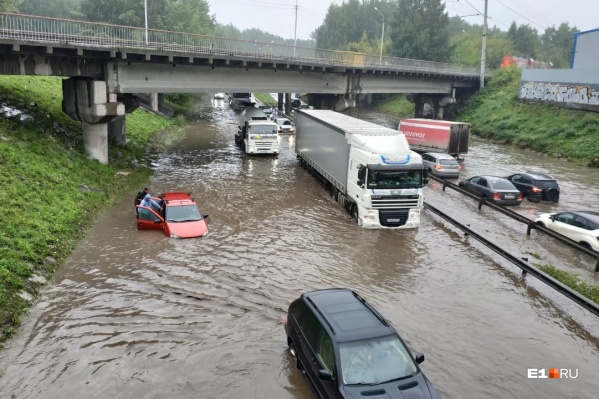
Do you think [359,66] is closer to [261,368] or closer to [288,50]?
[288,50]

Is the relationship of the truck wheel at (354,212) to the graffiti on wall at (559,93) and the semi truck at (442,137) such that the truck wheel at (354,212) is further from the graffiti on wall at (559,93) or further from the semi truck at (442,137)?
the graffiti on wall at (559,93)

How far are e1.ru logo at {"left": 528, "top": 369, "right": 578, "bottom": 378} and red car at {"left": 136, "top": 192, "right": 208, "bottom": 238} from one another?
11459 millimetres

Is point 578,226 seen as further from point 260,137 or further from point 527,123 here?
point 527,123

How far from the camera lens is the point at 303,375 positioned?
974cm

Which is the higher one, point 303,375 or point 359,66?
point 359,66

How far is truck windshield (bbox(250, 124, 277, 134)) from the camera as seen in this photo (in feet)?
110

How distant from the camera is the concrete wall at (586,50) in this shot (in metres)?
52.4

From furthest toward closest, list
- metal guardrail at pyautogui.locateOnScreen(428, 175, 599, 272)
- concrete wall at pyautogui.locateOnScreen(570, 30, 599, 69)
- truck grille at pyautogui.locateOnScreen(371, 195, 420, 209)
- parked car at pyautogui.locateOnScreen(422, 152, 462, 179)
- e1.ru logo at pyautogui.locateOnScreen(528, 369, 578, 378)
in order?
concrete wall at pyautogui.locateOnScreen(570, 30, 599, 69) < parked car at pyautogui.locateOnScreen(422, 152, 462, 179) < truck grille at pyautogui.locateOnScreen(371, 195, 420, 209) < metal guardrail at pyautogui.locateOnScreen(428, 175, 599, 272) < e1.ru logo at pyautogui.locateOnScreen(528, 369, 578, 378)

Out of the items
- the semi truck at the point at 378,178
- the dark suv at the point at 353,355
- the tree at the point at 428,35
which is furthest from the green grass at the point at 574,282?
the tree at the point at 428,35

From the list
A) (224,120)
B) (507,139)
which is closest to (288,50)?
(224,120)

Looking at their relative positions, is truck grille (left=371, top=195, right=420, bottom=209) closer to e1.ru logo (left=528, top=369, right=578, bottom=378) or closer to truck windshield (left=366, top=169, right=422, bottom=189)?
truck windshield (left=366, top=169, right=422, bottom=189)

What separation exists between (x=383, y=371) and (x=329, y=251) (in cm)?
880

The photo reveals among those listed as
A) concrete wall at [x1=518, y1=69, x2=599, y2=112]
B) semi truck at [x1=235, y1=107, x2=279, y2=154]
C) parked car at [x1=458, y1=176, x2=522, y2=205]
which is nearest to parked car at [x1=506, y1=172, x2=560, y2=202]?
parked car at [x1=458, y1=176, x2=522, y2=205]

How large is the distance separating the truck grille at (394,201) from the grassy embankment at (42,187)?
35.9 feet
